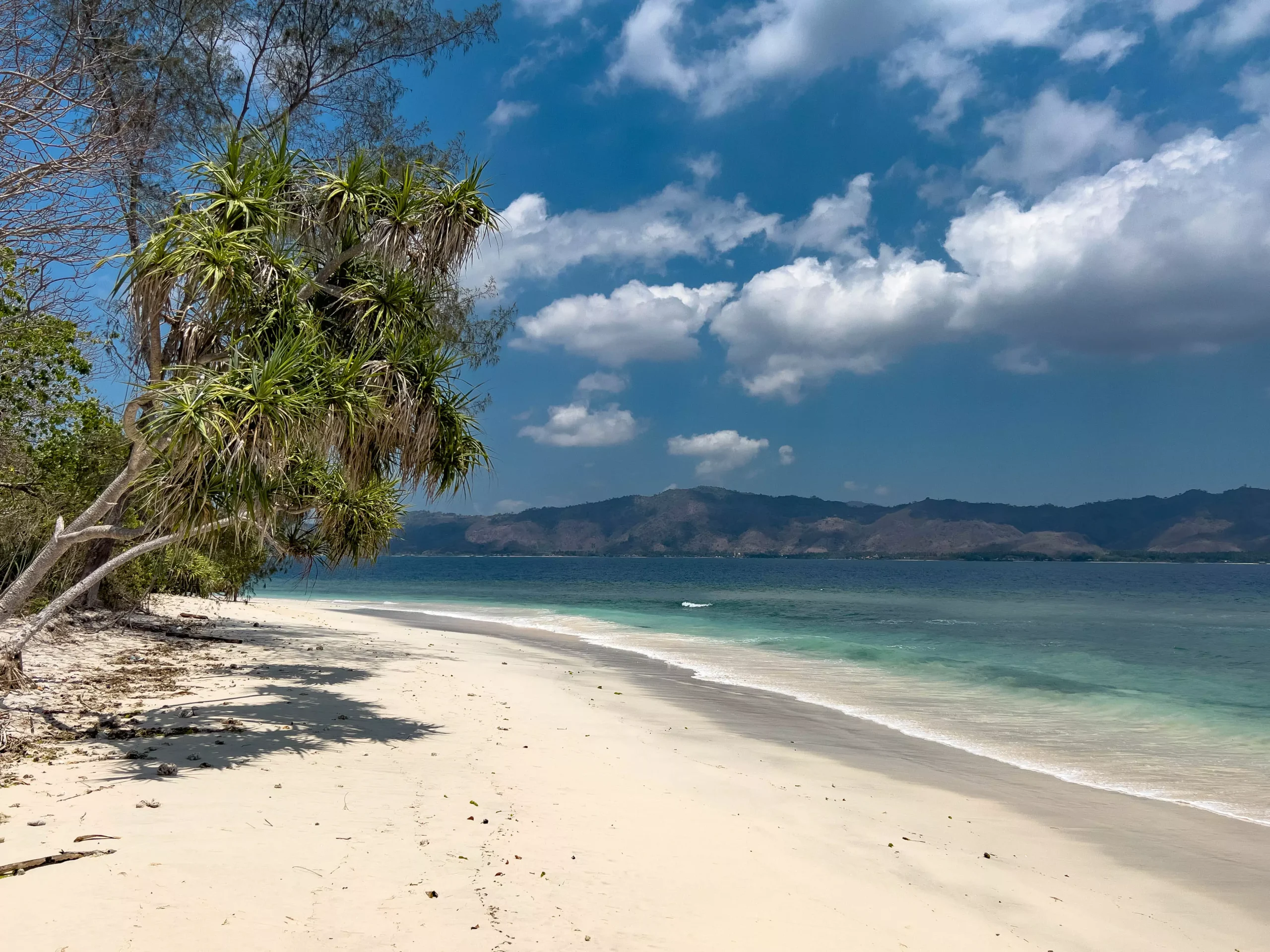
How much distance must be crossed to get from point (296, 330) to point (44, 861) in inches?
194

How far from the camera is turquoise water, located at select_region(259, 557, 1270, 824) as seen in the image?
11.1 m

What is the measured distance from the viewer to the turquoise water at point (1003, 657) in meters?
11.1

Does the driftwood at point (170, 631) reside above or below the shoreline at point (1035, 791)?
above

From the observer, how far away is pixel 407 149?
615 inches

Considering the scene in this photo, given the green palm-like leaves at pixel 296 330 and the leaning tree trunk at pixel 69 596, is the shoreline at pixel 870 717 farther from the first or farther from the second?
the leaning tree trunk at pixel 69 596

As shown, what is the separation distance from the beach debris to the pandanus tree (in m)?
2.85

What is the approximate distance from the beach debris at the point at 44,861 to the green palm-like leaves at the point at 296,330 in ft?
9.64

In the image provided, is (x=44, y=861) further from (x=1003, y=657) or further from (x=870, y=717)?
(x=1003, y=657)

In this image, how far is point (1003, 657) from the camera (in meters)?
23.2

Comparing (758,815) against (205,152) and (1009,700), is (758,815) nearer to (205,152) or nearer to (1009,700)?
(205,152)

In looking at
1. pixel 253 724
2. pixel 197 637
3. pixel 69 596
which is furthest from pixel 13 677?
pixel 197 637

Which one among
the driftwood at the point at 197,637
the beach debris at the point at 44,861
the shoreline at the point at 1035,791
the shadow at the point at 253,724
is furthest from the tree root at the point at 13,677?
the shoreline at the point at 1035,791

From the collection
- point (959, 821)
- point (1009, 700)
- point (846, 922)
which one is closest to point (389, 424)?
point (846, 922)

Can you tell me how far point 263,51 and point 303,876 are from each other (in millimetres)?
14649
